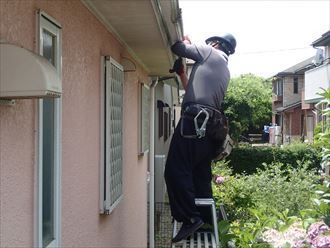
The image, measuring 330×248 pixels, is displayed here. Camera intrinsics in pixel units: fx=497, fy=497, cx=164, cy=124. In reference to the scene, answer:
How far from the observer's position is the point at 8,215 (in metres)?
2.09

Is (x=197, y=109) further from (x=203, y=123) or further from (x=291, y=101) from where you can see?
(x=291, y=101)

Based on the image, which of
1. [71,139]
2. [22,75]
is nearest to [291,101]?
[71,139]

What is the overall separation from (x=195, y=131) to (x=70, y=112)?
99 cm

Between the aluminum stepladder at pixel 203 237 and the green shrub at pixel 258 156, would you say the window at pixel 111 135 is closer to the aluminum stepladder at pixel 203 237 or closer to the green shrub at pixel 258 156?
the aluminum stepladder at pixel 203 237

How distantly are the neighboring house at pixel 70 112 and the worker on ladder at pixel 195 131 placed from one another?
1.62 feet

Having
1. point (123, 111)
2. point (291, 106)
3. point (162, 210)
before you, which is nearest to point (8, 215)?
point (123, 111)

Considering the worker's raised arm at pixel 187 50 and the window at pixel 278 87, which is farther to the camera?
the window at pixel 278 87

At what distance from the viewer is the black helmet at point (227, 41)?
4.15m

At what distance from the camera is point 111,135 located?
14.8ft

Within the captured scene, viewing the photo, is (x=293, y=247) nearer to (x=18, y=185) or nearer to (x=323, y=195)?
(x=323, y=195)

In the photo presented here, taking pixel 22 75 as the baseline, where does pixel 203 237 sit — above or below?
below

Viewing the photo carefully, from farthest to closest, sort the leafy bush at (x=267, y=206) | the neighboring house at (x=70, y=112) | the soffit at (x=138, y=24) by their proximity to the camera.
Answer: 1. the leafy bush at (x=267, y=206)
2. the soffit at (x=138, y=24)
3. the neighboring house at (x=70, y=112)

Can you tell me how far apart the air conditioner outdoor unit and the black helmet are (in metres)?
2.44

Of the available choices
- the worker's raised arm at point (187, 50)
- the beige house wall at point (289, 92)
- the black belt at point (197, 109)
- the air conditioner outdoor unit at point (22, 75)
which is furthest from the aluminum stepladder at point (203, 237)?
the beige house wall at point (289, 92)
